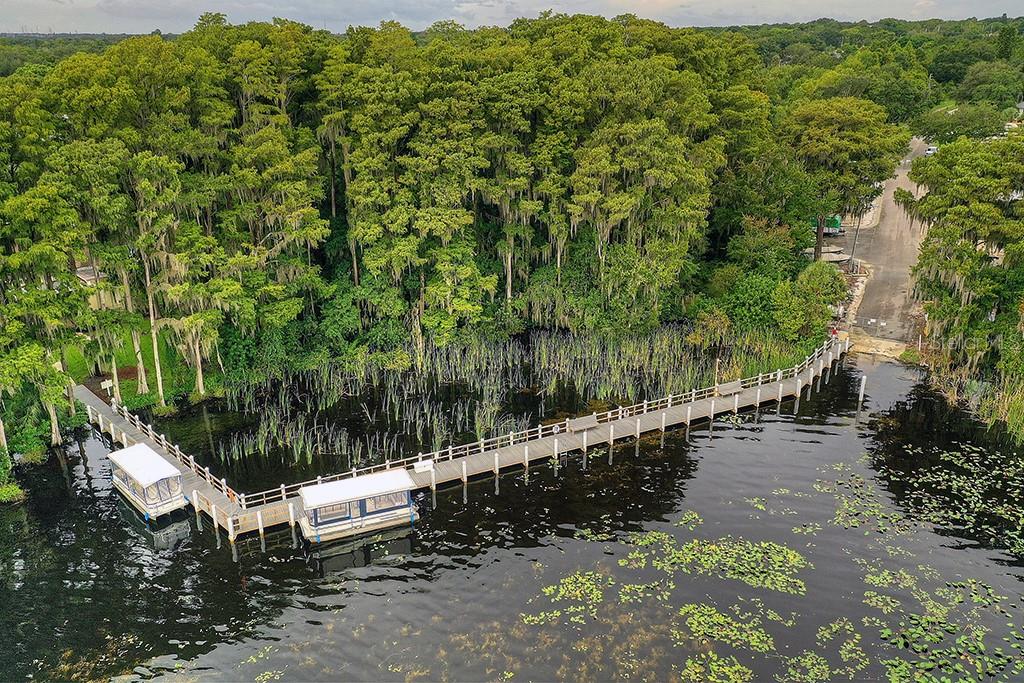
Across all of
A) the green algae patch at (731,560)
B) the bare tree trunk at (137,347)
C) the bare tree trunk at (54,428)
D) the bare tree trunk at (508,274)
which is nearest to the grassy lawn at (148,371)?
the bare tree trunk at (137,347)

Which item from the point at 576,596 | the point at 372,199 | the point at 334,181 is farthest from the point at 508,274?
the point at 576,596

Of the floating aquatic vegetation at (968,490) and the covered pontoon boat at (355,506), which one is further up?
the covered pontoon boat at (355,506)

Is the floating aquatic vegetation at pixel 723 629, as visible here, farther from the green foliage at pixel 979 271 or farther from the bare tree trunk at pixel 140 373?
the bare tree trunk at pixel 140 373

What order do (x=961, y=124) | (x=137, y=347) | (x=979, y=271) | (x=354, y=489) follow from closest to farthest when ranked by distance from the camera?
(x=354, y=489), (x=137, y=347), (x=979, y=271), (x=961, y=124)

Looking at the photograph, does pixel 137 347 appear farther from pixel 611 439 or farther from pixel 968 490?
pixel 968 490

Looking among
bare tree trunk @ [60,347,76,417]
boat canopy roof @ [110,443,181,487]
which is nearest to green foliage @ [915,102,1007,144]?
boat canopy roof @ [110,443,181,487]

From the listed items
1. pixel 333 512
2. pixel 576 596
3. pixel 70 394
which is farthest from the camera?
pixel 70 394

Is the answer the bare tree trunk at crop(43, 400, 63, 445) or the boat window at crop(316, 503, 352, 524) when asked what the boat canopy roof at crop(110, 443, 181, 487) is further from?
the boat window at crop(316, 503, 352, 524)
